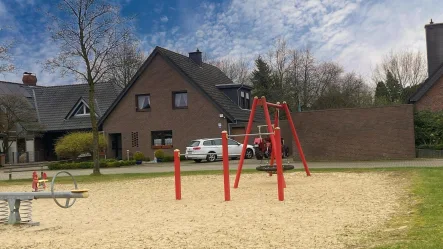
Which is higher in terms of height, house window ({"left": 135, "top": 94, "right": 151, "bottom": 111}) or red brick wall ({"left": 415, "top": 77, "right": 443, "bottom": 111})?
house window ({"left": 135, "top": 94, "right": 151, "bottom": 111})

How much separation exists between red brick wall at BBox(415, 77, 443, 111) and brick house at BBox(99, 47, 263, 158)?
36.1 feet

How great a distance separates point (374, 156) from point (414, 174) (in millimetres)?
9820

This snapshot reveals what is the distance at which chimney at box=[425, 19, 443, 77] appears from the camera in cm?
3297

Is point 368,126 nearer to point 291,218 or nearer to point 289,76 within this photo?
point 291,218

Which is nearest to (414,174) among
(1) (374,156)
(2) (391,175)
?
(2) (391,175)

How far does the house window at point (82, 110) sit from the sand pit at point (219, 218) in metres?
27.5

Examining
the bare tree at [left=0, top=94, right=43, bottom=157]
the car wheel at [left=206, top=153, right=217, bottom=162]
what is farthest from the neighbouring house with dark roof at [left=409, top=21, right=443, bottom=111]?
the bare tree at [left=0, top=94, right=43, bottom=157]

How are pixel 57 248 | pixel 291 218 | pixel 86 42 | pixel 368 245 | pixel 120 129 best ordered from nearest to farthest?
1. pixel 368 245
2. pixel 57 248
3. pixel 291 218
4. pixel 86 42
5. pixel 120 129

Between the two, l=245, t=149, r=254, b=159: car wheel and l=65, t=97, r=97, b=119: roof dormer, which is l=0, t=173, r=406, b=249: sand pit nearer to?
l=245, t=149, r=254, b=159: car wheel

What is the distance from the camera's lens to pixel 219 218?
30.0 feet

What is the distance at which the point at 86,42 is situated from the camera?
21859 millimetres

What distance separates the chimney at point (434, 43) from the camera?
33.0 metres

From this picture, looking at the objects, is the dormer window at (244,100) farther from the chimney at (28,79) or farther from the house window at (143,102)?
the chimney at (28,79)

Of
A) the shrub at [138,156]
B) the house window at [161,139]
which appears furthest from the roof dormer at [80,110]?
the shrub at [138,156]
